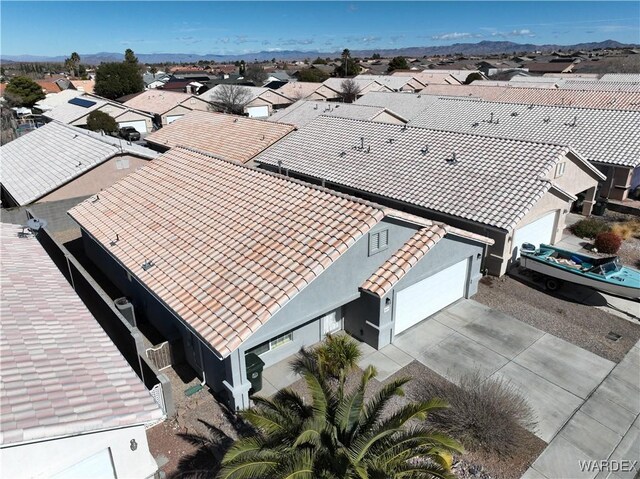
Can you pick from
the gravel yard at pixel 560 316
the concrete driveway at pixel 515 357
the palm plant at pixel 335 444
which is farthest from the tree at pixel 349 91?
the palm plant at pixel 335 444

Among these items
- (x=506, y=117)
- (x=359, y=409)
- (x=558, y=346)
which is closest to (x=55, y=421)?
(x=359, y=409)

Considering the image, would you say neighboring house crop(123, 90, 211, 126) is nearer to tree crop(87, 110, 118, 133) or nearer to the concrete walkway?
tree crop(87, 110, 118, 133)

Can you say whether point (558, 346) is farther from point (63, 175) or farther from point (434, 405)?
point (63, 175)

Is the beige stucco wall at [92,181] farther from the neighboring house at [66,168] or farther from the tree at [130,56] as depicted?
the tree at [130,56]

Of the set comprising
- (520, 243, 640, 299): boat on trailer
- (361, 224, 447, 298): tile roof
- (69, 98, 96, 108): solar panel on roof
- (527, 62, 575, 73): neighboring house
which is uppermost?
(527, 62, 575, 73): neighboring house

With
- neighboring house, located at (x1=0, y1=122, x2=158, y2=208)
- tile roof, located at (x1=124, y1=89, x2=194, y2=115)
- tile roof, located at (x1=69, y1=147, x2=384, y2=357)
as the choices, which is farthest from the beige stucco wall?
tile roof, located at (x1=124, y1=89, x2=194, y2=115)
